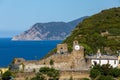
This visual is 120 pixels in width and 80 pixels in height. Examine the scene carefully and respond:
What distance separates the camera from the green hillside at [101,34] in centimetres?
7419

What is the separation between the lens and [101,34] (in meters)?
83.6

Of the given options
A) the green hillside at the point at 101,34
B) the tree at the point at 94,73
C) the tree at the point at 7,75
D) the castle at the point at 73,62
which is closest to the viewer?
the tree at the point at 94,73

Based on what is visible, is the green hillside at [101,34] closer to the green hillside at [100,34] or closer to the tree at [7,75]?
the green hillside at [100,34]

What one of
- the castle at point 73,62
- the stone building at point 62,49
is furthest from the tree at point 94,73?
the stone building at point 62,49

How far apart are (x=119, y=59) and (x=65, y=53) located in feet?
20.2

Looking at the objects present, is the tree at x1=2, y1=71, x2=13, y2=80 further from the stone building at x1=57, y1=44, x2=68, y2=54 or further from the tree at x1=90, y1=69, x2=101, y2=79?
the stone building at x1=57, y1=44, x2=68, y2=54

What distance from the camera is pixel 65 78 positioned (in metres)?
53.2

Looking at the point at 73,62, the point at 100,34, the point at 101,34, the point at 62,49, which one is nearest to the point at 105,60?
the point at 73,62

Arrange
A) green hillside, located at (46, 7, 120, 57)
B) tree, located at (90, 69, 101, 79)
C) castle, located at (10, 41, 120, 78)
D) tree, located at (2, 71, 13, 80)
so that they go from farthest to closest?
green hillside, located at (46, 7, 120, 57)
castle, located at (10, 41, 120, 78)
tree, located at (2, 71, 13, 80)
tree, located at (90, 69, 101, 79)

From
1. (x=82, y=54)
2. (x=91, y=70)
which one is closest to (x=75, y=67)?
(x=82, y=54)

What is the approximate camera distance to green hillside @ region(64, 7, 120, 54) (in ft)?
243

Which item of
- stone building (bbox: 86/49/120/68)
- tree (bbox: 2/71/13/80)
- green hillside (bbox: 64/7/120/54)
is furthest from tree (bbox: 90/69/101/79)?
green hillside (bbox: 64/7/120/54)

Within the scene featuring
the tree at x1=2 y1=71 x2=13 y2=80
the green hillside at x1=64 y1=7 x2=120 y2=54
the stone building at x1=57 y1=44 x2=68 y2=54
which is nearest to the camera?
the tree at x1=2 y1=71 x2=13 y2=80

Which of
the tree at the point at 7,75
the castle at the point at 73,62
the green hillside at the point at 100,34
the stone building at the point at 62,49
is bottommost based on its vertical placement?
the tree at the point at 7,75
